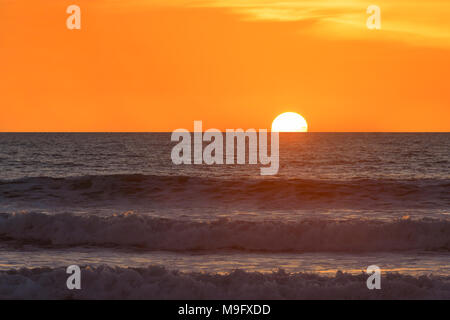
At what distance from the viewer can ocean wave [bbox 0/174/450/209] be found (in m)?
25.7

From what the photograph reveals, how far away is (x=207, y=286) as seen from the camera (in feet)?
41.1

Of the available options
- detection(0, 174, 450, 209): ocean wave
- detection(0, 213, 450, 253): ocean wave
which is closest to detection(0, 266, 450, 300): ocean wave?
detection(0, 213, 450, 253): ocean wave

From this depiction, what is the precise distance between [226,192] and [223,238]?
9.86 m

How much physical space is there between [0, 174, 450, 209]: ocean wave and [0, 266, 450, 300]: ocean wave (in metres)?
11.7

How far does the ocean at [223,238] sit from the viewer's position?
12.5 m

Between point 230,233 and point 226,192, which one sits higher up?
point 226,192

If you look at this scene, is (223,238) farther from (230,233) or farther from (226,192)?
(226,192)

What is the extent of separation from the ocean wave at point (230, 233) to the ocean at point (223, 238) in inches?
1.5

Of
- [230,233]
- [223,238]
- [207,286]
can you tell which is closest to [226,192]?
[230,233]

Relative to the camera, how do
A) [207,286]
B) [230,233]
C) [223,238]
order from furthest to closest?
[230,233], [223,238], [207,286]

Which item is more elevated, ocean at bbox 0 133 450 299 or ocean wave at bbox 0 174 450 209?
ocean wave at bbox 0 174 450 209

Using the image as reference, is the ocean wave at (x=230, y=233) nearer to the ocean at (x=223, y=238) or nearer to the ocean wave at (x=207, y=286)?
the ocean at (x=223, y=238)

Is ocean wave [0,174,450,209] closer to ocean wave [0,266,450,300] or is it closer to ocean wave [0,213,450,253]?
ocean wave [0,213,450,253]
